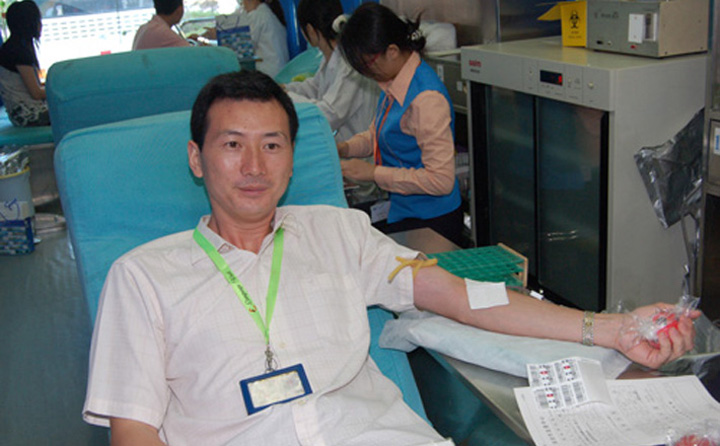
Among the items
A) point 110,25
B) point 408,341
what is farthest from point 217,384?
point 110,25

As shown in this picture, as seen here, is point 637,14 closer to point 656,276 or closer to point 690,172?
point 690,172

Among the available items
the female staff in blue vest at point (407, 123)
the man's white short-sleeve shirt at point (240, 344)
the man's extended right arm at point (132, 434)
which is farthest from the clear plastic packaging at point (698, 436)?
the female staff in blue vest at point (407, 123)

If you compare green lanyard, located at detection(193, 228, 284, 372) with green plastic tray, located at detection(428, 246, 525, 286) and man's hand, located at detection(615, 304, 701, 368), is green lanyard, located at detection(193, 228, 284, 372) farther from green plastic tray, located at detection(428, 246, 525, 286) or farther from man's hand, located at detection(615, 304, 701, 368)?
man's hand, located at detection(615, 304, 701, 368)

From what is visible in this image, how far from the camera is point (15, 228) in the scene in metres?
4.20

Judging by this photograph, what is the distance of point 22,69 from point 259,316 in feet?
14.7

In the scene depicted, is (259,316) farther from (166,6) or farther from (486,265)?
(166,6)

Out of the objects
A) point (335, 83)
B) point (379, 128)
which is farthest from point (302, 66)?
point (379, 128)

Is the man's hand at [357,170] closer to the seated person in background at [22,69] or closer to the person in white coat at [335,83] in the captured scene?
the person in white coat at [335,83]

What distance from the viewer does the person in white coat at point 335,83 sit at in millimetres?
3510

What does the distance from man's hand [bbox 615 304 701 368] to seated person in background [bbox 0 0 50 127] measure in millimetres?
4649

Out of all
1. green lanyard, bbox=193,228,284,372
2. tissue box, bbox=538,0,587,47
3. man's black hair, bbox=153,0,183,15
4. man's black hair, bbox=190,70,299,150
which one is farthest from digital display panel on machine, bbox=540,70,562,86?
man's black hair, bbox=153,0,183,15

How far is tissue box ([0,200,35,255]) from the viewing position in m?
4.14

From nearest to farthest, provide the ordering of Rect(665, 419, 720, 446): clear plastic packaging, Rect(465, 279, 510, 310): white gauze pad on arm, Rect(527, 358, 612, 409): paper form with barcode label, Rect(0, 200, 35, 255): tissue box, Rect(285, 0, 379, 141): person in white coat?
Rect(665, 419, 720, 446): clear plastic packaging, Rect(527, 358, 612, 409): paper form with barcode label, Rect(465, 279, 510, 310): white gauze pad on arm, Rect(285, 0, 379, 141): person in white coat, Rect(0, 200, 35, 255): tissue box

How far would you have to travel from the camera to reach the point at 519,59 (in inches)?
112
